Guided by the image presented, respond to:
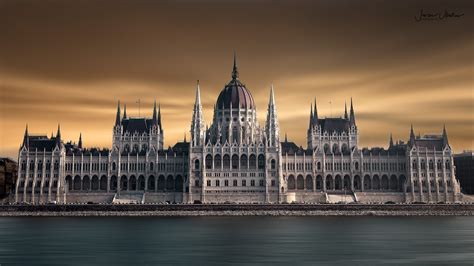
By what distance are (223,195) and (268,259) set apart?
83725mm

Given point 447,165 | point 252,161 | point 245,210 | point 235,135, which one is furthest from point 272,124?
point 447,165

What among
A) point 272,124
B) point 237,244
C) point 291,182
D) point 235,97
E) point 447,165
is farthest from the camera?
point 235,97

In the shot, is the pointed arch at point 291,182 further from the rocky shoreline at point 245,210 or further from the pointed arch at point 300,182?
the rocky shoreline at point 245,210

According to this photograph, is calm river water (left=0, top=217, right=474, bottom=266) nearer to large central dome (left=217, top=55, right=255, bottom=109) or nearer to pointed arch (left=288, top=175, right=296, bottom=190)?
pointed arch (left=288, top=175, right=296, bottom=190)

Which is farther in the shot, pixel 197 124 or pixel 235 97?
pixel 235 97

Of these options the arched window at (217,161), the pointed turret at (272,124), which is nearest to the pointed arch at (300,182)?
the pointed turret at (272,124)

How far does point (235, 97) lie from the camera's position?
147 meters

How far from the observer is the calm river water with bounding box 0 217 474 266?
47.4 metres

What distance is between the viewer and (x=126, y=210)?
372ft

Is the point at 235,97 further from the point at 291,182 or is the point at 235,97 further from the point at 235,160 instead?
the point at 291,182

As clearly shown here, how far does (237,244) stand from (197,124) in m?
84.0

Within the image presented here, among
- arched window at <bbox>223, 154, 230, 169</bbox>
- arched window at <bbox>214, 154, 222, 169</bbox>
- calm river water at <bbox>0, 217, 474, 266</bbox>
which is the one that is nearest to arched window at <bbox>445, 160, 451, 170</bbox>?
arched window at <bbox>223, 154, 230, 169</bbox>

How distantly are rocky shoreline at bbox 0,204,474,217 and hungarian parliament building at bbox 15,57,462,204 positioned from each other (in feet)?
53.3

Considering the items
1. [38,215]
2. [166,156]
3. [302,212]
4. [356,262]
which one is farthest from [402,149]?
[356,262]
